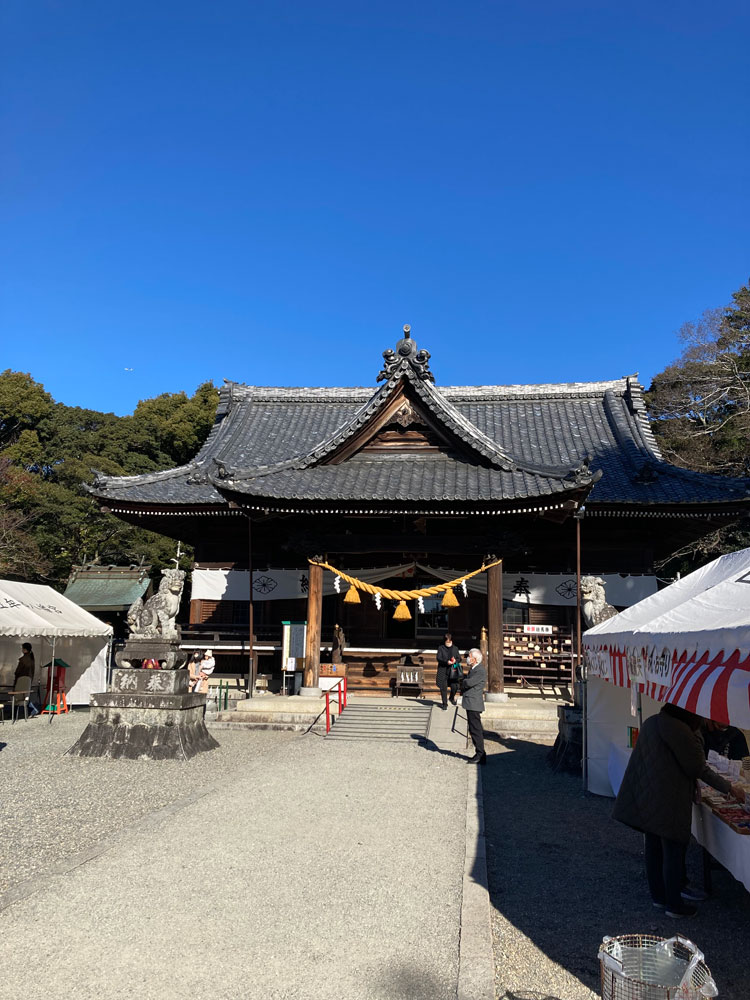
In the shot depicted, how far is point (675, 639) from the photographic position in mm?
4496

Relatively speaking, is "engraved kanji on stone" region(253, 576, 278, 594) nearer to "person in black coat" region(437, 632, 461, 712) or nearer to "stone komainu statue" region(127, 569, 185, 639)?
"person in black coat" region(437, 632, 461, 712)

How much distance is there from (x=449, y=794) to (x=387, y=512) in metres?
7.52

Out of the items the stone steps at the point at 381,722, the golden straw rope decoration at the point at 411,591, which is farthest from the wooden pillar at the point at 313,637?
the stone steps at the point at 381,722

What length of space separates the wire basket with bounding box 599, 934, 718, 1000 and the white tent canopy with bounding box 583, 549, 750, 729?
1.06 meters

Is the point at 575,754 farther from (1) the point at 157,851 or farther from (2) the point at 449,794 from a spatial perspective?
(1) the point at 157,851

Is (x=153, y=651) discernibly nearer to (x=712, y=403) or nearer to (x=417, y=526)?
(x=417, y=526)

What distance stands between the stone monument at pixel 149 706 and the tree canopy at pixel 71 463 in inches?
704

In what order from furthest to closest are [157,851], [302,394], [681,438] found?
1. [681,438]
2. [302,394]
3. [157,851]

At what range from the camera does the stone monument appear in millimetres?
10445

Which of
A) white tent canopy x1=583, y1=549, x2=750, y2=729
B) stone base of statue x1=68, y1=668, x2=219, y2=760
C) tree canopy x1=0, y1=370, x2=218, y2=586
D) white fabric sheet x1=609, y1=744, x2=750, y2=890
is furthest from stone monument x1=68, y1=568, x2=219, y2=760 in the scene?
tree canopy x1=0, y1=370, x2=218, y2=586

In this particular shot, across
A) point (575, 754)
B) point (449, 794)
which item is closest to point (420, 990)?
point (449, 794)

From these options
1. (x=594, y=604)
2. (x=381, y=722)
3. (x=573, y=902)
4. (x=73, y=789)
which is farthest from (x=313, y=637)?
(x=573, y=902)

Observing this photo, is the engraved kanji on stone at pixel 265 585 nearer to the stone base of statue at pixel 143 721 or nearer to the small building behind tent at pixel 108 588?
the stone base of statue at pixel 143 721

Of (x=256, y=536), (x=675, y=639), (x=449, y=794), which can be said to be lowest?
(x=449, y=794)
